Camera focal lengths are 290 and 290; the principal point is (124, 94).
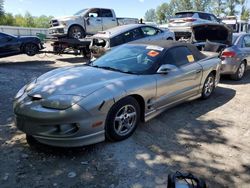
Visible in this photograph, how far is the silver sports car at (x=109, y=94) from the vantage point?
374 cm

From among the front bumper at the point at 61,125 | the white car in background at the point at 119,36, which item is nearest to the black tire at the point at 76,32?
the white car in background at the point at 119,36

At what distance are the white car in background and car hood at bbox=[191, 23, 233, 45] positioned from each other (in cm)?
194

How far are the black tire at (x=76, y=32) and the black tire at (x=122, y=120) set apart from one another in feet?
33.8

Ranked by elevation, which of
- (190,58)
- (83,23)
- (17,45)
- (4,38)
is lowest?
(190,58)

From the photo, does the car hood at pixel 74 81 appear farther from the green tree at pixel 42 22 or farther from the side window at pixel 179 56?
the green tree at pixel 42 22

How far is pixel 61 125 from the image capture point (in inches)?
146

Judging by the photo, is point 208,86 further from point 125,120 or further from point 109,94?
point 109,94

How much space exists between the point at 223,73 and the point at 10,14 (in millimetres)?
51536

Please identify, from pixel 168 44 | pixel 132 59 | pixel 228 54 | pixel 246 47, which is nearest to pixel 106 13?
pixel 246 47

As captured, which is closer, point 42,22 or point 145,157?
point 145,157

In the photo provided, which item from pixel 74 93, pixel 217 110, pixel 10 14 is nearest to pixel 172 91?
pixel 217 110

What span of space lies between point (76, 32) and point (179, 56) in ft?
30.9

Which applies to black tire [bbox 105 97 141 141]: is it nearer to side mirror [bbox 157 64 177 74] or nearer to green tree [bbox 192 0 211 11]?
side mirror [bbox 157 64 177 74]

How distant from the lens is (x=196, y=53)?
20.7ft
